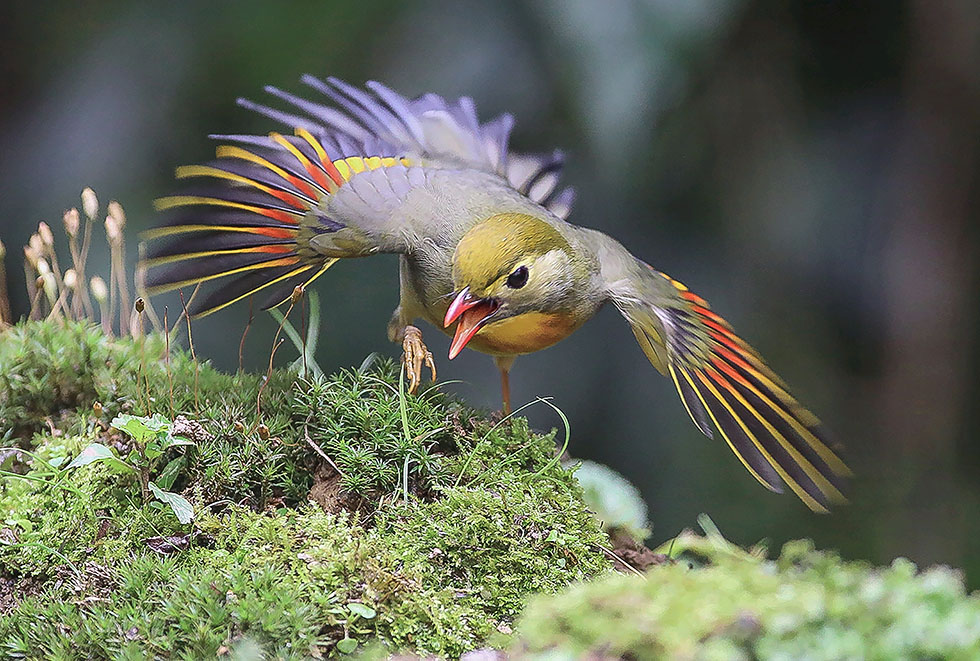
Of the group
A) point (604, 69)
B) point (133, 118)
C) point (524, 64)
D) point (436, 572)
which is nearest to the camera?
point (436, 572)

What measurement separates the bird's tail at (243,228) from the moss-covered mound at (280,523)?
0.23m

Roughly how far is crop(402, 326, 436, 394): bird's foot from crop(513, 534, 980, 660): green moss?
31.8 inches

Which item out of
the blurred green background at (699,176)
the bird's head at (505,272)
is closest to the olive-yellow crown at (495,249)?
the bird's head at (505,272)

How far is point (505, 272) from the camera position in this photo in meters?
1.83

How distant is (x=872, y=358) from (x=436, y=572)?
105 inches

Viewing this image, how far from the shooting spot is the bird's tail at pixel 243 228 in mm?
1965

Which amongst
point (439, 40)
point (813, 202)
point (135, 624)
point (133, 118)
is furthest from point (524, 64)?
point (135, 624)

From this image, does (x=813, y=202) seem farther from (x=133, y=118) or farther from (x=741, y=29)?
(x=133, y=118)

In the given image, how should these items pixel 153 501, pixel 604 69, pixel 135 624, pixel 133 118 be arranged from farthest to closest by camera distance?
pixel 133 118 → pixel 604 69 → pixel 153 501 → pixel 135 624

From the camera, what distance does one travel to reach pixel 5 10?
3734mm

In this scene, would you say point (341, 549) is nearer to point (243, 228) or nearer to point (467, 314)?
point (467, 314)

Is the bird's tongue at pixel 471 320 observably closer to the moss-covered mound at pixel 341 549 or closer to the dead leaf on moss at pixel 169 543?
the moss-covered mound at pixel 341 549

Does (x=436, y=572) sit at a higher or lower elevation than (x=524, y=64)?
lower

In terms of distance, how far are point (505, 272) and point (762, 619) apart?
990mm
